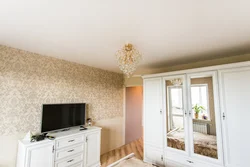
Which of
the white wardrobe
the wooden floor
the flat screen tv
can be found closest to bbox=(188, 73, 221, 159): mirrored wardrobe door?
the white wardrobe

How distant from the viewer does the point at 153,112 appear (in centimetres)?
309

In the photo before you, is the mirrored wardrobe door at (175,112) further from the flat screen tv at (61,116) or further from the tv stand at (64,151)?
the flat screen tv at (61,116)

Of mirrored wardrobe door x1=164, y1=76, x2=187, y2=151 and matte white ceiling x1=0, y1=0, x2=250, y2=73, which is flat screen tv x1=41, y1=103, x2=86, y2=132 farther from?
mirrored wardrobe door x1=164, y1=76, x2=187, y2=151

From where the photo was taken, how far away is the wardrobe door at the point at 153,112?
2.97m

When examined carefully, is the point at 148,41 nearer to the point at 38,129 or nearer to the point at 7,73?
the point at 7,73

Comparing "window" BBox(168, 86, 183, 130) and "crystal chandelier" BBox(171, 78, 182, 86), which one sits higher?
"crystal chandelier" BBox(171, 78, 182, 86)

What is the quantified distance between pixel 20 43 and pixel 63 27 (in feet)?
3.39

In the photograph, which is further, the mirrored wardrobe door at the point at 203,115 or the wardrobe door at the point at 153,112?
the wardrobe door at the point at 153,112

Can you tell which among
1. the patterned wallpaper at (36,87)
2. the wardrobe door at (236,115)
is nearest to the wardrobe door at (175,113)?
the wardrobe door at (236,115)

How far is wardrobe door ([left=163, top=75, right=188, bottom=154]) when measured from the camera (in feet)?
8.74

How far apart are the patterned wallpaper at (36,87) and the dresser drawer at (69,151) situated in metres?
0.64

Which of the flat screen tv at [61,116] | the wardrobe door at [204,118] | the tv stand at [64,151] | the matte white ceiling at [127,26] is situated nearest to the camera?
the matte white ceiling at [127,26]

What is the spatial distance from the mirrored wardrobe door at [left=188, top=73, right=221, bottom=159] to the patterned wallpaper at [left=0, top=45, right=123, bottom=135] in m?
2.33

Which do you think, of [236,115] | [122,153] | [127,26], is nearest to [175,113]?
[236,115]
